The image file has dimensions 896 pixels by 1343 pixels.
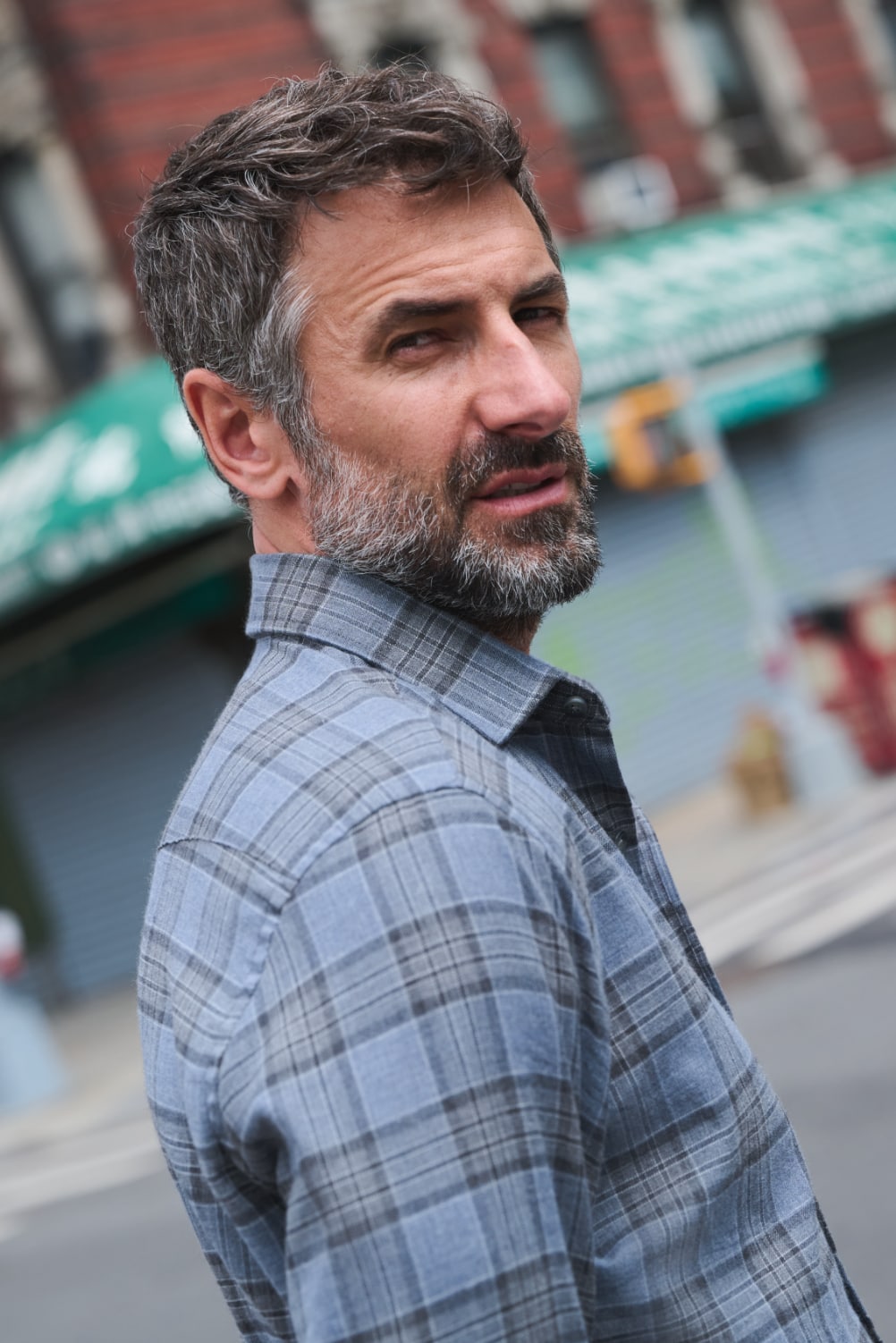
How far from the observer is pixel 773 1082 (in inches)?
277

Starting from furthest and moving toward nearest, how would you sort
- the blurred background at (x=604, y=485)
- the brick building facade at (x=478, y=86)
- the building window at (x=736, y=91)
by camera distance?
1. the building window at (x=736, y=91)
2. the brick building facade at (x=478, y=86)
3. the blurred background at (x=604, y=485)

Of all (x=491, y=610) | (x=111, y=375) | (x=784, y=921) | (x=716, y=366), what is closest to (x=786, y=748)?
(x=784, y=921)

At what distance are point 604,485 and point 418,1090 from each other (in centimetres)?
1635

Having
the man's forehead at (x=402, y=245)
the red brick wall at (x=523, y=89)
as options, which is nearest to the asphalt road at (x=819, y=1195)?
the man's forehead at (x=402, y=245)

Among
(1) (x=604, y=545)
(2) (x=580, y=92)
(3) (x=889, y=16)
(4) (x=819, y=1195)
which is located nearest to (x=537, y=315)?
(4) (x=819, y=1195)

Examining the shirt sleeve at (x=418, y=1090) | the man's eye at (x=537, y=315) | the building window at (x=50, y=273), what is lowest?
the shirt sleeve at (x=418, y=1090)

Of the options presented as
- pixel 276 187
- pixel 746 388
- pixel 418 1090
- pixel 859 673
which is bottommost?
pixel 859 673

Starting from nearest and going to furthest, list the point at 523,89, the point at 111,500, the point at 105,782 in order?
1. the point at 111,500
2. the point at 105,782
3. the point at 523,89

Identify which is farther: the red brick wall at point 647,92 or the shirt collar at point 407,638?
the red brick wall at point 647,92

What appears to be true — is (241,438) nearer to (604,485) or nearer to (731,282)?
(731,282)

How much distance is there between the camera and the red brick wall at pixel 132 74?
14719 mm

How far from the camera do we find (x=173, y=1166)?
1617 millimetres

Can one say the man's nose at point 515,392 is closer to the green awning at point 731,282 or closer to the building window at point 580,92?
the green awning at point 731,282

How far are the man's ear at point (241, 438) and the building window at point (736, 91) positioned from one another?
59.0ft
